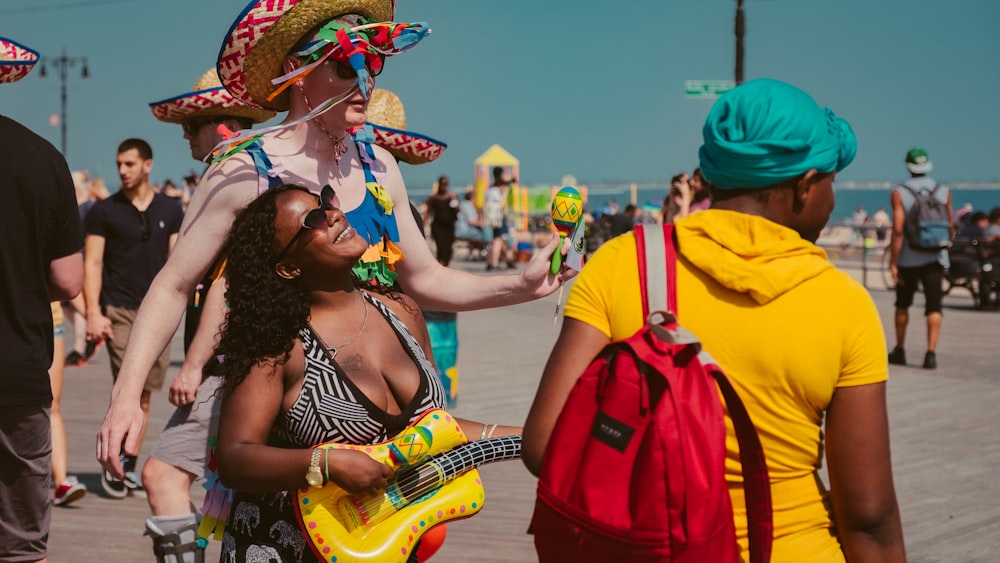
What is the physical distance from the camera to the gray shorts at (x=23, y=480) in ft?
12.7

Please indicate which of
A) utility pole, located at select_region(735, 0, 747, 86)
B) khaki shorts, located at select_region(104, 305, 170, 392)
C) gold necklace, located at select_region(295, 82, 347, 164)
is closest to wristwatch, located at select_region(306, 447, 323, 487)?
gold necklace, located at select_region(295, 82, 347, 164)

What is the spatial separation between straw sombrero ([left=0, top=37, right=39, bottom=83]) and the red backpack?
278cm

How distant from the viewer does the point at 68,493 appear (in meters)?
6.79

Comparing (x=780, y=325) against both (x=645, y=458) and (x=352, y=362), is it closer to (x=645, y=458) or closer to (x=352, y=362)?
(x=645, y=458)

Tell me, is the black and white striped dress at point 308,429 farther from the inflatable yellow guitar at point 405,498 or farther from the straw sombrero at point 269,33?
the straw sombrero at point 269,33

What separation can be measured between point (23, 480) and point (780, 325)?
2.71 metres

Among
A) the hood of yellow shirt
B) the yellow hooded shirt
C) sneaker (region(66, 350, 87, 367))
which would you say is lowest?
sneaker (region(66, 350, 87, 367))

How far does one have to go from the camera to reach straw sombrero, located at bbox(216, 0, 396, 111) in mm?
3246

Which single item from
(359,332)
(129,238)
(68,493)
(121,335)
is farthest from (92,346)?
(359,332)

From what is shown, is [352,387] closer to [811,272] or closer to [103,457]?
[103,457]

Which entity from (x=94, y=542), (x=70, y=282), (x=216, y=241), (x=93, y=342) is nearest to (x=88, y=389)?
(x=93, y=342)

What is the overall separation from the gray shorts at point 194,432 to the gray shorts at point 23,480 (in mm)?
433

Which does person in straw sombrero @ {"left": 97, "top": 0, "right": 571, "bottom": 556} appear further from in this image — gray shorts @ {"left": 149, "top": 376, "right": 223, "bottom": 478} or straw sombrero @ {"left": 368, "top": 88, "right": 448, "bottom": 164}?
straw sombrero @ {"left": 368, "top": 88, "right": 448, "bottom": 164}

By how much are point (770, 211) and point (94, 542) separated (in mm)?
4742
